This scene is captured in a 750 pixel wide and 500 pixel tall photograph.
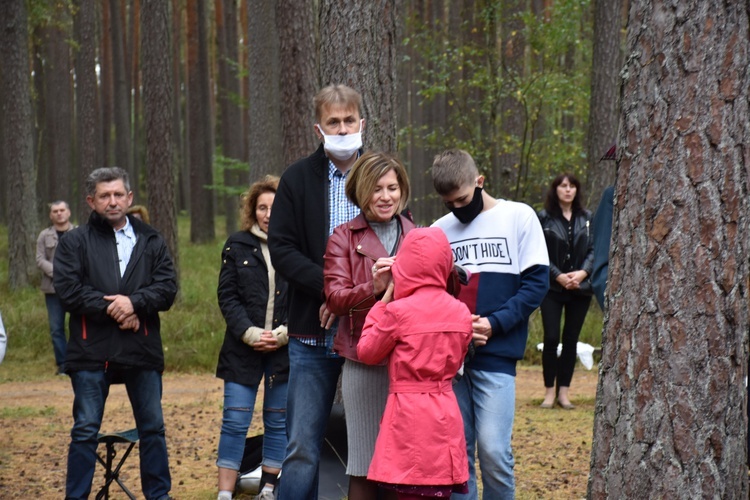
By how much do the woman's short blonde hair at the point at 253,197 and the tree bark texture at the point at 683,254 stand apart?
2.74 meters

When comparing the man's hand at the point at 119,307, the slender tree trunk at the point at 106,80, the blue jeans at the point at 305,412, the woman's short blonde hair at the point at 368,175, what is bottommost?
the blue jeans at the point at 305,412

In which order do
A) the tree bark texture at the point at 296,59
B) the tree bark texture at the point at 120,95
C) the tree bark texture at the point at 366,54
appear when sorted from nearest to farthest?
1. the tree bark texture at the point at 366,54
2. the tree bark texture at the point at 296,59
3. the tree bark texture at the point at 120,95

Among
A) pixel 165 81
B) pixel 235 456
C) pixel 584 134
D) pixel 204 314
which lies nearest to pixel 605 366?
pixel 235 456

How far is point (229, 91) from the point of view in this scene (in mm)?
30219

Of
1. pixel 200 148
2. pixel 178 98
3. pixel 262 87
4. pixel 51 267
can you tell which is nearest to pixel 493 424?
pixel 51 267

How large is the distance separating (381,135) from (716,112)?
10.00 feet

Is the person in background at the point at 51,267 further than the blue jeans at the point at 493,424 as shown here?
Yes

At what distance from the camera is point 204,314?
15.0 metres

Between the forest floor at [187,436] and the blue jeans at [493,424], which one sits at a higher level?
the blue jeans at [493,424]

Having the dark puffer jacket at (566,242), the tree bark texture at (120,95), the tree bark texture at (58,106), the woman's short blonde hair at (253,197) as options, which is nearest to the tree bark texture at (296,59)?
the dark puffer jacket at (566,242)

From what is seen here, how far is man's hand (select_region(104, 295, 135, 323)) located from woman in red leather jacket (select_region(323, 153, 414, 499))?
74.1 inches

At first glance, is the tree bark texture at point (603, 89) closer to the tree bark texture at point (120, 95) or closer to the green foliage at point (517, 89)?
the green foliage at point (517, 89)

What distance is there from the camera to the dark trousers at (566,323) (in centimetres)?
889

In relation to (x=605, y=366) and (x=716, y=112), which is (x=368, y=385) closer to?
(x=605, y=366)
